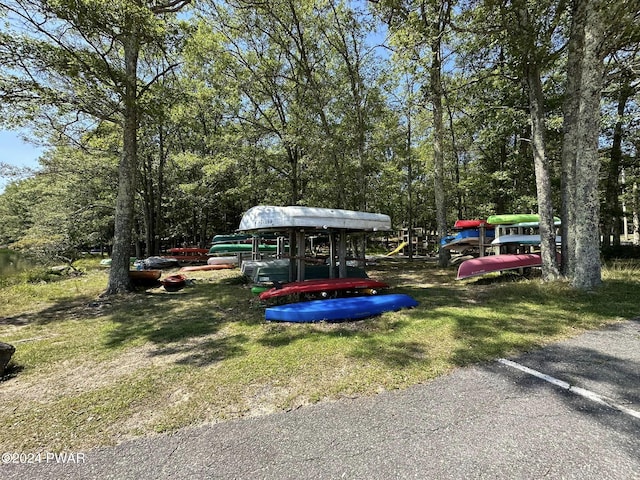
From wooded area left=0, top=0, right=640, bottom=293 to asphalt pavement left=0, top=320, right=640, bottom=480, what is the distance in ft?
15.5

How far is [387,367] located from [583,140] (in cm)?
598

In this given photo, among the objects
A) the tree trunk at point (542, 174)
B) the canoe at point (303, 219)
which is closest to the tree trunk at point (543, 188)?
the tree trunk at point (542, 174)

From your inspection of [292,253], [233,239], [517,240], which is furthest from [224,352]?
[233,239]

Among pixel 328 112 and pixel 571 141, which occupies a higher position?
pixel 328 112

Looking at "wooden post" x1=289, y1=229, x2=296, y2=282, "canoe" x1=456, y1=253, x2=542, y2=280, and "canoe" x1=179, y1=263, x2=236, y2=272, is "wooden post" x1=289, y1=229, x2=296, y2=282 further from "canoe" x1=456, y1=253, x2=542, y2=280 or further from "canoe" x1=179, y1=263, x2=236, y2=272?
"canoe" x1=179, y1=263, x2=236, y2=272

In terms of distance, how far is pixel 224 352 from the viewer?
390 centimetres

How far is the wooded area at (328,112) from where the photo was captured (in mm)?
6227

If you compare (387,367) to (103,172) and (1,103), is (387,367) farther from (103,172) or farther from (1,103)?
(103,172)

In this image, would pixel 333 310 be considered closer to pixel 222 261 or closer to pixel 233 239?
pixel 222 261

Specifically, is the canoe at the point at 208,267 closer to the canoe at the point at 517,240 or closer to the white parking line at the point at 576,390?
the canoe at the point at 517,240

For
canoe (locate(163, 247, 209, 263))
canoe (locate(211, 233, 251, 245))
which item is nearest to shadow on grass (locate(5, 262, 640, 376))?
canoe (locate(211, 233, 251, 245))

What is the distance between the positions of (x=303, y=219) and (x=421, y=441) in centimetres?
456

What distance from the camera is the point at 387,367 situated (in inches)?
126

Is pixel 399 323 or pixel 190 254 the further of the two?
pixel 190 254
